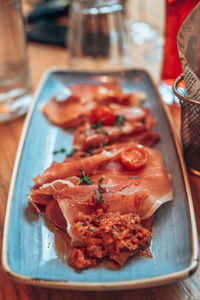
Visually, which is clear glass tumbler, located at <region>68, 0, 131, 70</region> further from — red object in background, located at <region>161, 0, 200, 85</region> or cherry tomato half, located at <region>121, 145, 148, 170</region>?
cherry tomato half, located at <region>121, 145, 148, 170</region>

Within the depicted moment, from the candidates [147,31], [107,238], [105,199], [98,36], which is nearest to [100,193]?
[105,199]

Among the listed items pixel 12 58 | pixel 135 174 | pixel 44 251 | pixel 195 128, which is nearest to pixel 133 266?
pixel 44 251

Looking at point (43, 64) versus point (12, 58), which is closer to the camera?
point (12, 58)

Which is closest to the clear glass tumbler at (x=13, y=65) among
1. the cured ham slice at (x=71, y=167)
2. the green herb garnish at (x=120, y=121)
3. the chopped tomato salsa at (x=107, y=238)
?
the green herb garnish at (x=120, y=121)

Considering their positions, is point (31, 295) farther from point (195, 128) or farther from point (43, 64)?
point (43, 64)

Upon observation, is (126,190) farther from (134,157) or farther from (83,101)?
(83,101)

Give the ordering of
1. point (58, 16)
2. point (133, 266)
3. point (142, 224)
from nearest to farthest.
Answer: point (133, 266)
point (142, 224)
point (58, 16)
